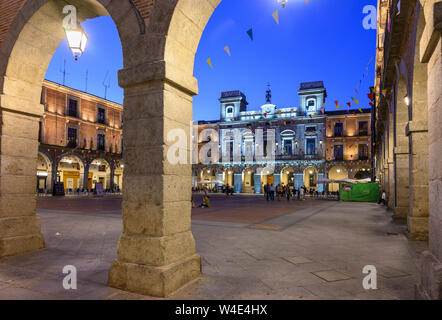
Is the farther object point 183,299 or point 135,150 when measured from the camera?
point 135,150

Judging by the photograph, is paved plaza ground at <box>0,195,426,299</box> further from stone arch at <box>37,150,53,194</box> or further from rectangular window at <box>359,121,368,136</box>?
rectangular window at <box>359,121,368,136</box>

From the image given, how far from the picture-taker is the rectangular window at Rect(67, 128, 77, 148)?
2931 cm

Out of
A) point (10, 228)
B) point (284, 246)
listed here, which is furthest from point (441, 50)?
point (10, 228)

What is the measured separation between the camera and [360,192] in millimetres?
20984

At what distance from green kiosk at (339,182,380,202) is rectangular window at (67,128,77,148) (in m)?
25.5

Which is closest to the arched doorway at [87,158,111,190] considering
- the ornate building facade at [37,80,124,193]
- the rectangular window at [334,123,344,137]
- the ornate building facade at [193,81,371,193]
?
the ornate building facade at [37,80,124,193]

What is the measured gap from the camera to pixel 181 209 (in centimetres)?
359

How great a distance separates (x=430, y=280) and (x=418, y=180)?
15.8 ft

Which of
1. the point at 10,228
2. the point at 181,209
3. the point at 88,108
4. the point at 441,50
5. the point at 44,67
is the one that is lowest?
the point at 10,228

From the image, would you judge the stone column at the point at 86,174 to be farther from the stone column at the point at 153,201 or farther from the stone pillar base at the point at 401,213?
the stone column at the point at 153,201

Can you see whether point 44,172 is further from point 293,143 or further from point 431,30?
point 431,30

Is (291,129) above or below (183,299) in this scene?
above

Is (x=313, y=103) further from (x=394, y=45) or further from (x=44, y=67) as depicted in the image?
(x=44, y=67)

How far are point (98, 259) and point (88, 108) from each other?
30891 mm
